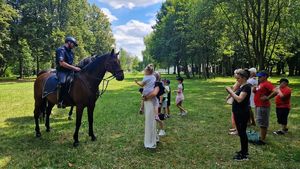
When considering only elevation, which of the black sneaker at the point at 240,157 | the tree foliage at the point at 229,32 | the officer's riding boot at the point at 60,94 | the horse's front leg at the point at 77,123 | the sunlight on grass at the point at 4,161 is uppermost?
the tree foliage at the point at 229,32

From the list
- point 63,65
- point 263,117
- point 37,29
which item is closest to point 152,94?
point 63,65

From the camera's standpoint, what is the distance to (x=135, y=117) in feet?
38.5

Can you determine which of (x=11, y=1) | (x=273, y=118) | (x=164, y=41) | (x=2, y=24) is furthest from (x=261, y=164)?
(x=11, y=1)

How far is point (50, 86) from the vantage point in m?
7.96

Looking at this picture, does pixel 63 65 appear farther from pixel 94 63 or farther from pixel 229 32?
pixel 229 32

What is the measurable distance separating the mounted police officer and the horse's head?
0.82 metres

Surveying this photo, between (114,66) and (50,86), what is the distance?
6.35 ft

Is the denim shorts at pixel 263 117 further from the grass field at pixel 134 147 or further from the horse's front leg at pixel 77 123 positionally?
the horse's front leg at pixel 77 123

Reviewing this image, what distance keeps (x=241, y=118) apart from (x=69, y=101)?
182 inches

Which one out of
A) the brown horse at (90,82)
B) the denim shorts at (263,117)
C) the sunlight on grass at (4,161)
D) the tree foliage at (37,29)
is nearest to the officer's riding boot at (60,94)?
the brown horse at (90,82)

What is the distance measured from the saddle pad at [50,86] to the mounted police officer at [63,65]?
18 centimetres

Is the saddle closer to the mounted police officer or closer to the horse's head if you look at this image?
the mounted police officer

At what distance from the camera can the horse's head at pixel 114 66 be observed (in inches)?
300

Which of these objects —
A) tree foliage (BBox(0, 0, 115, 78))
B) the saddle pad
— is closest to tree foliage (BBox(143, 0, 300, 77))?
tree foliage (BBox(0, 0, 115, 78))
